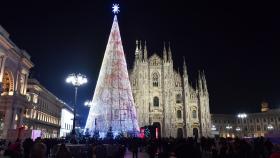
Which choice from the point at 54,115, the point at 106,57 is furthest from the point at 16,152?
the point at 54,115

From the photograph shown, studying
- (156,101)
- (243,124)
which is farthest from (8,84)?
(243,124)

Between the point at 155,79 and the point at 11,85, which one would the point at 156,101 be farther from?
the point at 11,85

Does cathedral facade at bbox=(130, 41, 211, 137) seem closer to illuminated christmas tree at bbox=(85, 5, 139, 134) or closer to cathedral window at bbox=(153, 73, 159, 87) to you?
cathedral window at bbox=(153, 73, 159, 87)

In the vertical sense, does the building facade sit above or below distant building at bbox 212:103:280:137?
above

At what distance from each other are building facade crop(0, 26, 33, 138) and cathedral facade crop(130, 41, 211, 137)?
74.2 ft

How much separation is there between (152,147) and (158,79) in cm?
4133

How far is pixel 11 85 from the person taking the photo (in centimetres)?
3297

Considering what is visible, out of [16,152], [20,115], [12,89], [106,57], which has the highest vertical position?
[106,57]

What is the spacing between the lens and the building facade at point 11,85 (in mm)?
30156

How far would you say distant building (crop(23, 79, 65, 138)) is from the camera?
4797 centimetres

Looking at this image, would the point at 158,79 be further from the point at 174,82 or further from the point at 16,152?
the point at 16,152

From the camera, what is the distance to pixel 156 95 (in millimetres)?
52562

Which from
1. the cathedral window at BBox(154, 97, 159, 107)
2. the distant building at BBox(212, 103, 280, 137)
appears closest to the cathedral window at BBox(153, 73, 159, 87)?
the cathedral window at BBox(154, 97, 159, 107)

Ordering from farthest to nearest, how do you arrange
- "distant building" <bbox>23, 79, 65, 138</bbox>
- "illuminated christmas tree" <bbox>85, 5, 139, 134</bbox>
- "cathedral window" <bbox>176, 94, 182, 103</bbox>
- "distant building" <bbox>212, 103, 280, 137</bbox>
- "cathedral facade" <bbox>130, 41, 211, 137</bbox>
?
1. "distant building" <bbox>212, 103, 280, 137</bbox>
2. "cathedral window" <bbox>176, 94, 182, 103</bbox>
3. "cathedral facade" <bbox>130, 41, 211, 137</bbox>
4. "distant building" <bbox>23, 79, 65, 138</bbox>
5. "illuminated christmas tree" <bbox>85, 5, 139, 134</bbox>
